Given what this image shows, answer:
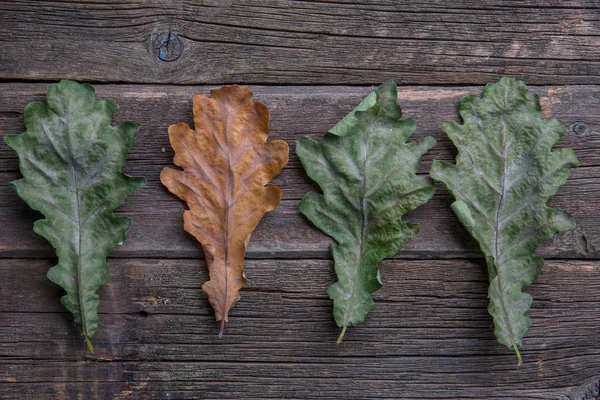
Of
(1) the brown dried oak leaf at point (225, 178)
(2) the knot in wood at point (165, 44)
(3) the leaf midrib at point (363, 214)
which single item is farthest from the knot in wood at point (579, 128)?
(2) the knot in wood at point (165, 44)

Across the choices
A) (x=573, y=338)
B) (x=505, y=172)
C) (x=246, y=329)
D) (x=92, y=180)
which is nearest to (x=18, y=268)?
(x=92, y=180)

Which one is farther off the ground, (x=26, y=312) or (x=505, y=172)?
(x=505, y=172)

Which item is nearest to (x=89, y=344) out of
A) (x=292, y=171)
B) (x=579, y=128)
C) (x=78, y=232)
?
(x=78, y=232)

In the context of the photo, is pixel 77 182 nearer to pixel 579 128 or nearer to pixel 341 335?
pixel 341 335

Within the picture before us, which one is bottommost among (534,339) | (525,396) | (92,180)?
(525,396)

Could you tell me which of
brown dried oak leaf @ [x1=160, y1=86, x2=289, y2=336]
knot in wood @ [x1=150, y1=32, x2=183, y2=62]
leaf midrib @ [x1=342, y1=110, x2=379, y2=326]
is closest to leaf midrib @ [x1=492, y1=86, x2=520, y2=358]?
leaf midrib @ [x1=342, y1=110, x2=379, y2=326]

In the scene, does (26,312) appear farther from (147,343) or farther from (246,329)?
(246,329)
